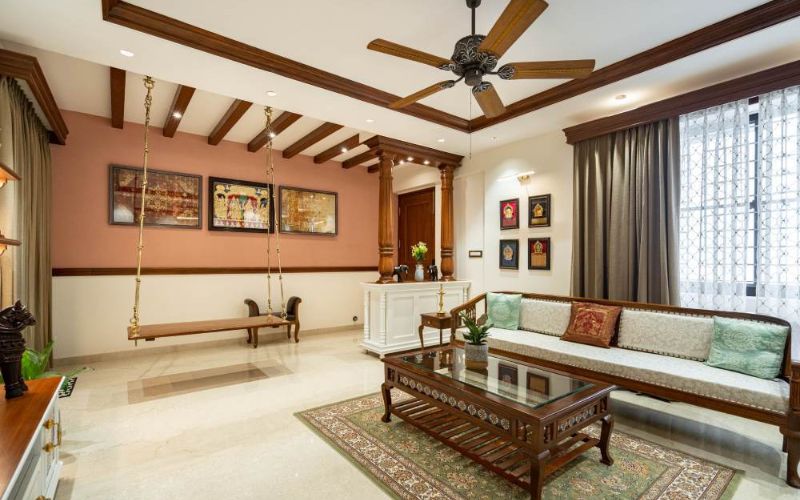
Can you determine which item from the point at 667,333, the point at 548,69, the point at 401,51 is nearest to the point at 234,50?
the point at 401,51

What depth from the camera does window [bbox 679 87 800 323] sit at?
10.1 feet

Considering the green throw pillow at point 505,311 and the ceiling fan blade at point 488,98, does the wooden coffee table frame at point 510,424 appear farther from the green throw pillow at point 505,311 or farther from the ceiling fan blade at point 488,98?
the ceiling fan blade at point 488,98

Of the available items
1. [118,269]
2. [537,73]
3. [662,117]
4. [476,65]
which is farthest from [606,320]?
[118,269]

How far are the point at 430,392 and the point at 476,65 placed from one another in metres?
2.25

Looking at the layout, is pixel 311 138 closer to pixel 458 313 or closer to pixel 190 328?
pixel 190 328

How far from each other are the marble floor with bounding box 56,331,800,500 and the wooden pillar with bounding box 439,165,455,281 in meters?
1.95

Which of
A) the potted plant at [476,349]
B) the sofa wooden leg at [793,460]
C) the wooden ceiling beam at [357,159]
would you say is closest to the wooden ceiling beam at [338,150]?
the wooden ceiling beam at [357,159]

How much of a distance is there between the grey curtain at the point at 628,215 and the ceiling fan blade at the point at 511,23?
2480 millimetres

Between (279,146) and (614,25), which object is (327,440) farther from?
(279,146)

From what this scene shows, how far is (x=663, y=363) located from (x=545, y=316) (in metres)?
1.29

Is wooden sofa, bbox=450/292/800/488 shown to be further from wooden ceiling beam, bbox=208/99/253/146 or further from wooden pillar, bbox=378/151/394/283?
wooden ceiling beam, bbox=208/99/253/146

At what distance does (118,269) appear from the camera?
194 inches

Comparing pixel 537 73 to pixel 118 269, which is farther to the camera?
pixel 118 269

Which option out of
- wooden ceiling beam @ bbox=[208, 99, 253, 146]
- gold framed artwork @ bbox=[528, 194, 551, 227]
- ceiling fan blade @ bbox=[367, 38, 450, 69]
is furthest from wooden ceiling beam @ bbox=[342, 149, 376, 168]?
ceiling fan blade @ bbox=[367, 38, 450, 69]
